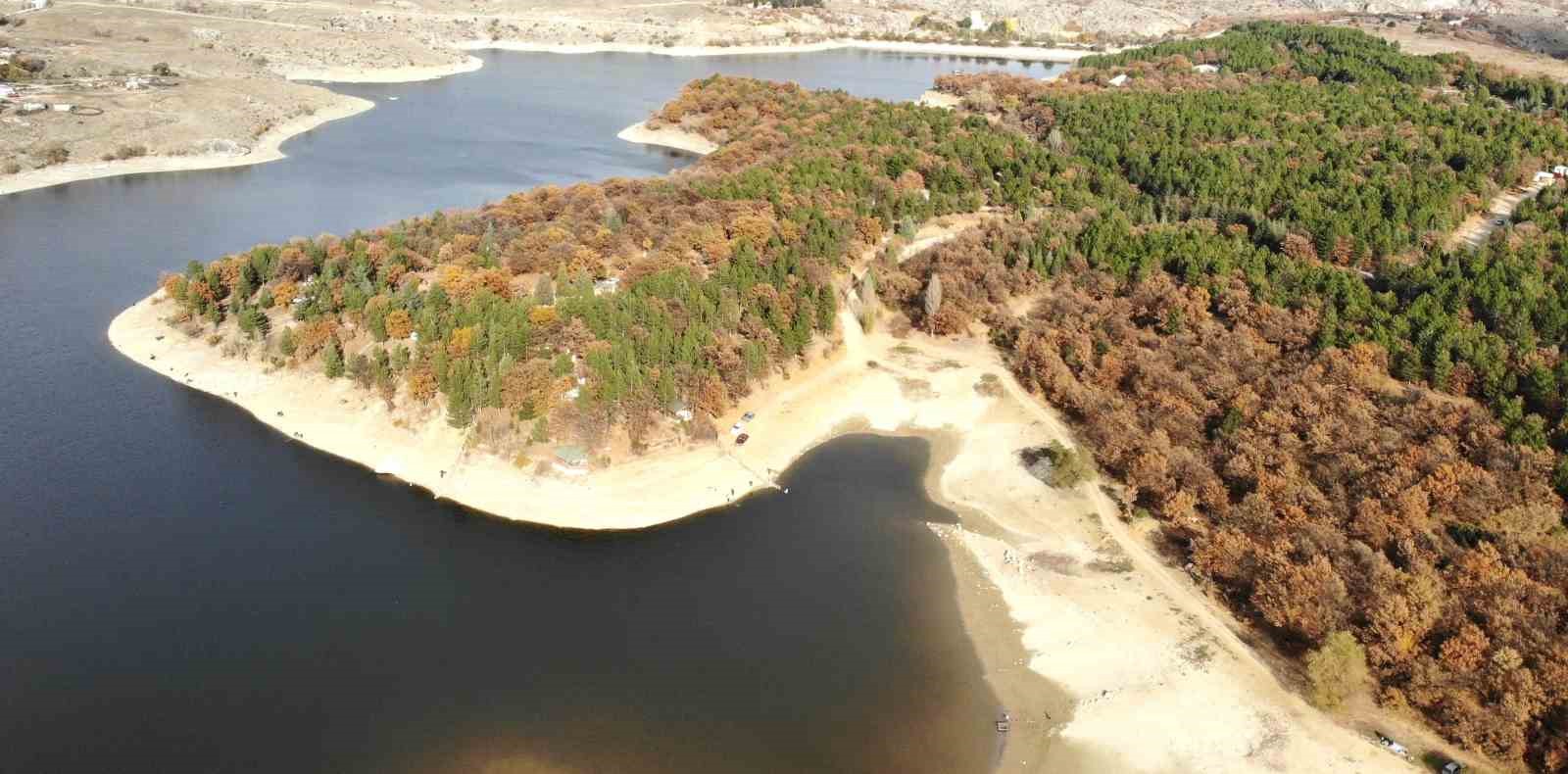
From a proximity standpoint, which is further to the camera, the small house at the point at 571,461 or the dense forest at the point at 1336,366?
the small house at the point at 571,461

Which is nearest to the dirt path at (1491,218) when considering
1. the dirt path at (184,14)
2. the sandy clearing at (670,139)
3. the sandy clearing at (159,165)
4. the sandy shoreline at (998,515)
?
the sandy shoreline at (998,515)

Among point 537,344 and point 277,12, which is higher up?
point 277,12

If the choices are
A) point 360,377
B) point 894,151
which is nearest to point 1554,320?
point 894,151

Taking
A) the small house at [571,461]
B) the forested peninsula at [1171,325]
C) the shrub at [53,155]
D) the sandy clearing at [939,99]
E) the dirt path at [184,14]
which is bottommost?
the small house at [571,461]

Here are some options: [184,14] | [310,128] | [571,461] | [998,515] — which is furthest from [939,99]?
[184,14]

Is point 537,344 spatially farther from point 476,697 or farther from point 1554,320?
point 1554,320

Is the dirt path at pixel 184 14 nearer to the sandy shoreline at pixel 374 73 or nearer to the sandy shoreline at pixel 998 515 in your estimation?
the sandy shoreline at pixel 374 73
